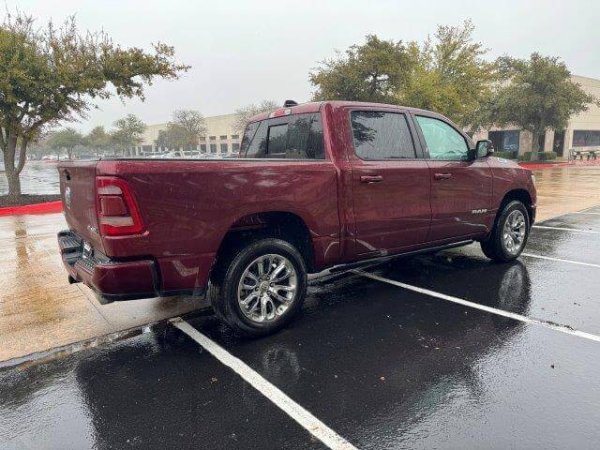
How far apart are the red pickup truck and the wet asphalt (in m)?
0.55

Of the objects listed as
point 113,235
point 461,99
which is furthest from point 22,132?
point 461,99

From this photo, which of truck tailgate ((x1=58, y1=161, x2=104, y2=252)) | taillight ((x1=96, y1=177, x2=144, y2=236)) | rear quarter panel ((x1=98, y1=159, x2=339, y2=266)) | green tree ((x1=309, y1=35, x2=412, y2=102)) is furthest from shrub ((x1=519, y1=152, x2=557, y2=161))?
taillight ((x1=96, y1=177, x2=144, y2=236))

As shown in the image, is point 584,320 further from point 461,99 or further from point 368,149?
point 461,99

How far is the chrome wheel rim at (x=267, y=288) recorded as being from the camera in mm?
3719

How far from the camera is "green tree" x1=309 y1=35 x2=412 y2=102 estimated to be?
22.1 metres

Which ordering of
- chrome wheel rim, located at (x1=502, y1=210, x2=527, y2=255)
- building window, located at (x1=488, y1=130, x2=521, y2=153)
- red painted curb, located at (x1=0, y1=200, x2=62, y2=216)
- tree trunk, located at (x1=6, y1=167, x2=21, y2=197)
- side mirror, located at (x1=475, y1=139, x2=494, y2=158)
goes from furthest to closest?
building window, located at (x1=488, y1=130, x2=521, y2=153), tree trunk, located at (x1=6, y1=167, x2=21, y2=197), red painted curb, located at (x1=0, y1=200, x2=62, y2=216), chrome wheel rim, located at (x1=502, y1=210, x2=527, y2=255), side mirror, located at (x1=475, y1=139, x2=494, y2=158)

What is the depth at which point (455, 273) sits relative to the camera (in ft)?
18.6

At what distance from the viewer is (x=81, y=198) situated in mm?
3514

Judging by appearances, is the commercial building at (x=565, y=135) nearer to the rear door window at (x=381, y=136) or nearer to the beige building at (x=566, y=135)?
the beige building at (x=566, y=135)

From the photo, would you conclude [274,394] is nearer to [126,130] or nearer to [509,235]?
[509,235]

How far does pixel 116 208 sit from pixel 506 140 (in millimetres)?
48557

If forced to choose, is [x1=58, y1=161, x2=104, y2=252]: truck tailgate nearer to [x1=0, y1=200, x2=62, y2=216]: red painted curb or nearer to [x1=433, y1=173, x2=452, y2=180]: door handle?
[x1=433, y1=173, x2=452, y2=180]: door handle

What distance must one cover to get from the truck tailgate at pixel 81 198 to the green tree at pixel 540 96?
32832 mm

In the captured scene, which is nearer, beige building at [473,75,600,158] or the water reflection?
the water reflection
